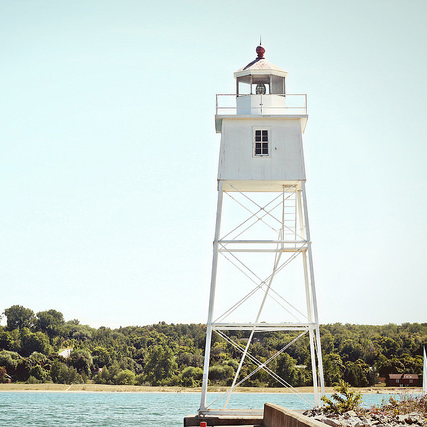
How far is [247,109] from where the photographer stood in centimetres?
2339

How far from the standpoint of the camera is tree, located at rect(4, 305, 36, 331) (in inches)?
3925

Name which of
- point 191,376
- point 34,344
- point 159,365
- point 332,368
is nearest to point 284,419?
point 332,368

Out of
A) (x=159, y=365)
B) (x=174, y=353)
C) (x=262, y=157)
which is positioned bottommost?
(x=159, y=365)

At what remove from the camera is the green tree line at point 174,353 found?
71500 millimetres

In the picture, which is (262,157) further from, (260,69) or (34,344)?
(34,344)

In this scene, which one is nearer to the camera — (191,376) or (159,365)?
(191,376)

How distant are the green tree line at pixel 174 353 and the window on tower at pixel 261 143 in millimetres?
43557

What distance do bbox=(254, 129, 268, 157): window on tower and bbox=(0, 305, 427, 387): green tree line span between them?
43557 mm

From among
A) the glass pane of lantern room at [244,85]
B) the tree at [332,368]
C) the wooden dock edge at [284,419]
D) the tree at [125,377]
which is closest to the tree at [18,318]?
the tree at [125,377]

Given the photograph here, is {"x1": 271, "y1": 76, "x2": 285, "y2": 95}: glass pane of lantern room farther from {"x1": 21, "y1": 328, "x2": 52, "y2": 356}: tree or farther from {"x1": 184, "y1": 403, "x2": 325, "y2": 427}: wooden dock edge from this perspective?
{"x1": 21, "y1": 328, "x2": 52, "y2": 356}: tree

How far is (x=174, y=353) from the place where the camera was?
82.8 m

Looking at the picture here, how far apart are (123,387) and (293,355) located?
21.7 m

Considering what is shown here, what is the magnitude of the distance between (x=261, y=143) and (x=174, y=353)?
6344 centimetres

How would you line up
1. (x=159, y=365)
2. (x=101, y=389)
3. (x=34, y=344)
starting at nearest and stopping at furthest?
1. (x=159, y=365)
2. (x=101, y=389)
3. (x=34, y=344)
